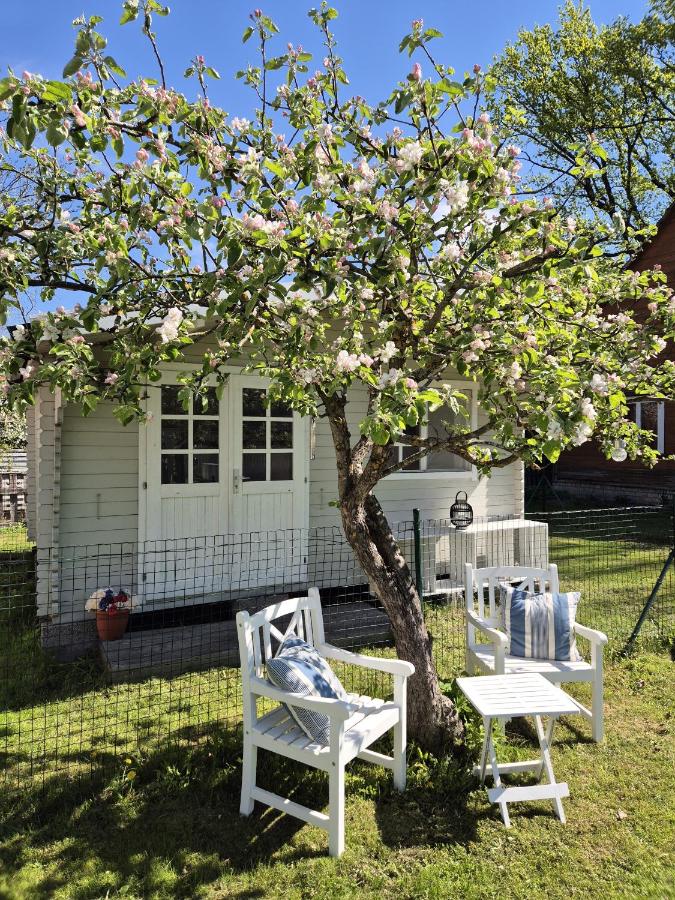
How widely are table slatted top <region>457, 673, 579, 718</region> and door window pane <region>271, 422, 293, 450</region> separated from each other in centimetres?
374

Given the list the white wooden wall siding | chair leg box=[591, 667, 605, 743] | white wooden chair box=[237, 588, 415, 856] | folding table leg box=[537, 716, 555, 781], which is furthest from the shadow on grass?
the white wooden wall siding

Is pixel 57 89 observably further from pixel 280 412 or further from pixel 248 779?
pixel 280 412

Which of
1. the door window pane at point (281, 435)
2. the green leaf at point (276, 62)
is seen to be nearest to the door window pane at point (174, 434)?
the door window pane at point (281, 435)

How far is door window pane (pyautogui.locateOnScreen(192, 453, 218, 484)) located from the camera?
6352 millimetres

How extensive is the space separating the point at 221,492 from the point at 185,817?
3.58 metres

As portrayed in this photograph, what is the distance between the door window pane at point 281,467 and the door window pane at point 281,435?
0.10 m

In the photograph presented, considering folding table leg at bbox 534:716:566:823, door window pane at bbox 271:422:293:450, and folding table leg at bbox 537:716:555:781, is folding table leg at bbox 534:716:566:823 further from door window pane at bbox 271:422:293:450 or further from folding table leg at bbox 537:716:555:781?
door window pane at bbox 271:422:293:450

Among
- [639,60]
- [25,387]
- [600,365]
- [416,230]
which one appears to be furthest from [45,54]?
[639,60]

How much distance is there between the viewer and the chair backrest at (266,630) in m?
3.35

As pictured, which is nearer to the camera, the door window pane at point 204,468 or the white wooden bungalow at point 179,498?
the white wooden bungalow at point 179,498

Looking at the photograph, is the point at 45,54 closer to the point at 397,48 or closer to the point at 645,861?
the point at 397,48

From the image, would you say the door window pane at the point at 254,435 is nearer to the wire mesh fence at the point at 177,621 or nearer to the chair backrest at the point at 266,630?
the wire mesh fence at the point at 177,621

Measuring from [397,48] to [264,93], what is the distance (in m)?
0.98

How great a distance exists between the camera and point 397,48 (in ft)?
9.52
